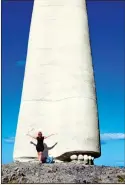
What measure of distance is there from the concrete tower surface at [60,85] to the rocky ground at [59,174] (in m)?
2.02

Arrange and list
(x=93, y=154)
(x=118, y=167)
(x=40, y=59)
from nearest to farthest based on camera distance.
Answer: (x=118, y=167) → (x=93, y=154) → (x=40, y=59)

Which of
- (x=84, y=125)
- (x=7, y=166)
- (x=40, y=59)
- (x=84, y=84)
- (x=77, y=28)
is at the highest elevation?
(x=77, y=28)

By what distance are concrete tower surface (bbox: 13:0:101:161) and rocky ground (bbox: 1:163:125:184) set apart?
2.02m

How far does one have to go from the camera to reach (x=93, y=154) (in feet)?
57.4

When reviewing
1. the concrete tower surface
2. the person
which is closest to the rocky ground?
the person

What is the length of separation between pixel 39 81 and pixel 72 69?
1681mm

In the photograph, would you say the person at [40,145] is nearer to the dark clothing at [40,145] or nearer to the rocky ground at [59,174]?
the dark clothing at [40,145]

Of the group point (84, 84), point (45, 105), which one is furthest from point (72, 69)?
point (45, 105)

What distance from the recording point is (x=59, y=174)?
1419cm

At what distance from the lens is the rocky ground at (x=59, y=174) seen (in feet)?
45.1

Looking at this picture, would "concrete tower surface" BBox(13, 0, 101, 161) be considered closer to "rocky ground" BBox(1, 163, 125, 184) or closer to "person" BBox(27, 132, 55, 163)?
"person" BBox(27, 132, 55, 163)

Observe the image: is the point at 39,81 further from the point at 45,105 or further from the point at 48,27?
the point at 48,27

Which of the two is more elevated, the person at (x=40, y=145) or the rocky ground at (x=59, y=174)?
the person at (x=40, y=145)

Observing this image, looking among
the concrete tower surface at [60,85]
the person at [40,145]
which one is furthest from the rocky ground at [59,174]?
the concrete tower surface at [60,85]
